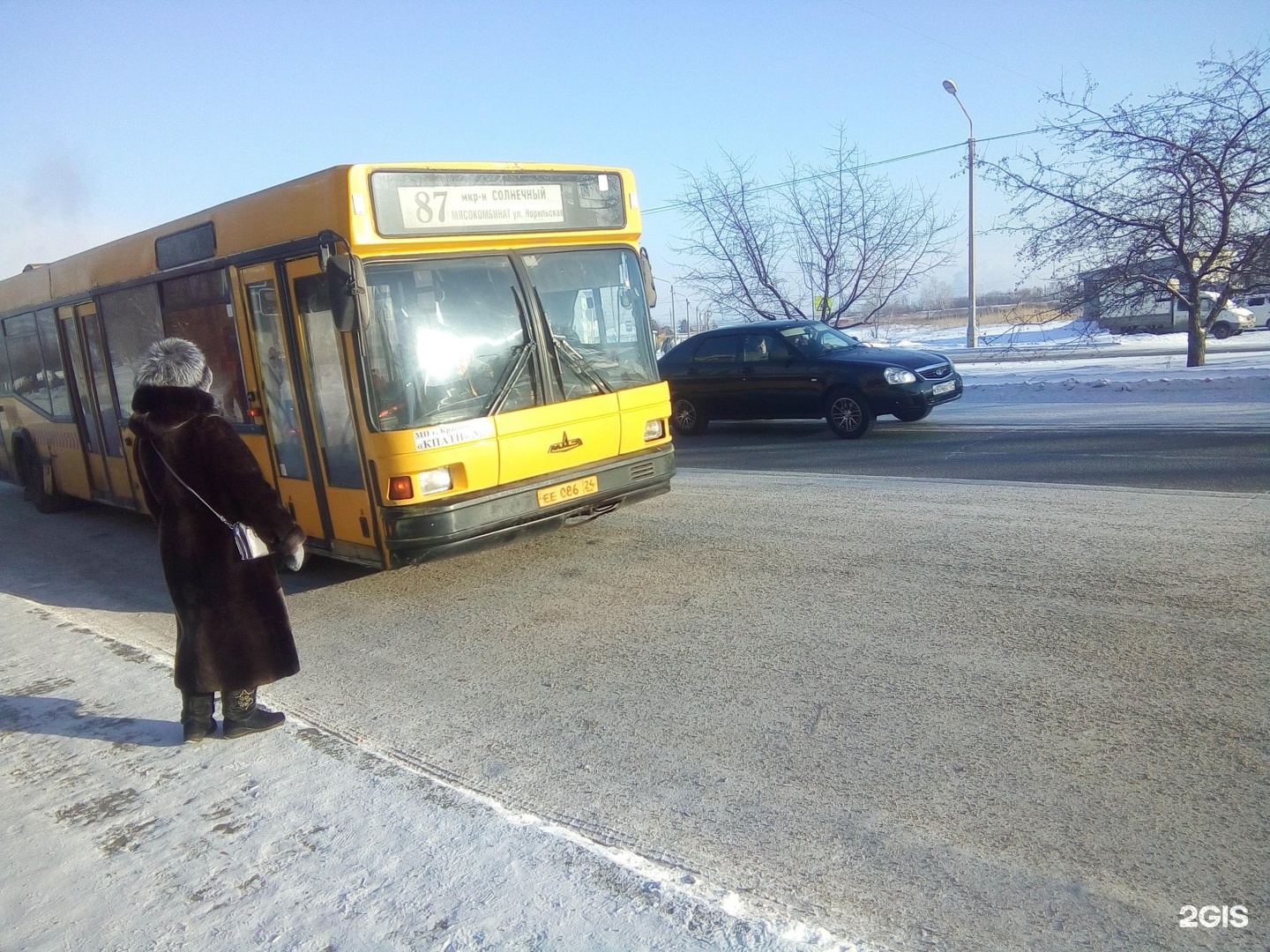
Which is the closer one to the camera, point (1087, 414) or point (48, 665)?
point (48, 665)

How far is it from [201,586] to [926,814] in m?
3.21

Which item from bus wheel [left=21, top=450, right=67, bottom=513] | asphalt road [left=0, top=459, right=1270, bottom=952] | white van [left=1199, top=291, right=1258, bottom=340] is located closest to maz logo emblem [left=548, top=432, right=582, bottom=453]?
asphalt road [left=0, top=459, right=1270, bottom=952]

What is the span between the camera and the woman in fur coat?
421 centimetres

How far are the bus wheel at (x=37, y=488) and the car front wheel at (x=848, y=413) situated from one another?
9.99 meters

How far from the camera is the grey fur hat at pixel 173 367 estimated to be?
4184 mm

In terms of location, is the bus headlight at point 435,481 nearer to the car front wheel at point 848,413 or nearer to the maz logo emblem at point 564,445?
the maz logo emblem at point 564,445

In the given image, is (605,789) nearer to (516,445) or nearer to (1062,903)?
(1062,903)

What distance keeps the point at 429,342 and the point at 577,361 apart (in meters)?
1.15

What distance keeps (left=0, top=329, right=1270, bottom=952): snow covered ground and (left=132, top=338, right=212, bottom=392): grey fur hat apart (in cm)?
167

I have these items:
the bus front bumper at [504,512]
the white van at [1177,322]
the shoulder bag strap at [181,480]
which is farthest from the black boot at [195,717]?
the white van at [1177,322]

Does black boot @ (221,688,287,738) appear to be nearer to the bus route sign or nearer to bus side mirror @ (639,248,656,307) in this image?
the bus route sign

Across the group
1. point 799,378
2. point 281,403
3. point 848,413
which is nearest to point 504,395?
point 281,403

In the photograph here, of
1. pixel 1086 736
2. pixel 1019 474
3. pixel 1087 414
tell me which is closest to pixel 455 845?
pixel 1086 736

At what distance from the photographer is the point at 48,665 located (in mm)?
5832
